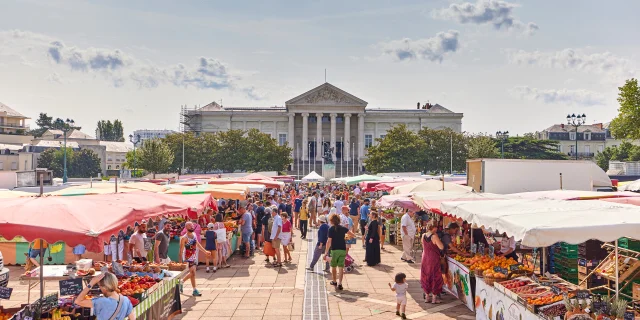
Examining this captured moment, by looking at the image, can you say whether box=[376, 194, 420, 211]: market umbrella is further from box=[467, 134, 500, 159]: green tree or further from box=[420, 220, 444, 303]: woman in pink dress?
box=[467, 134, 500, 159]: green tree

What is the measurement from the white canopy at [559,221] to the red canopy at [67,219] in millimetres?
6053

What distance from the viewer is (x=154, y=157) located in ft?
210

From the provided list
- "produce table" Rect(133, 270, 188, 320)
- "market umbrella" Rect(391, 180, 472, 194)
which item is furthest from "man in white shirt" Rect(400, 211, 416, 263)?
"produce table" Rect(133, 270, 188, 320)

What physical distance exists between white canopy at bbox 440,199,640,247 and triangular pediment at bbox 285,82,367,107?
88847mm

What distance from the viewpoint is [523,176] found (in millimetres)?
20828

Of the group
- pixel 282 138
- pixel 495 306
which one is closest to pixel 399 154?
pixel 282 138

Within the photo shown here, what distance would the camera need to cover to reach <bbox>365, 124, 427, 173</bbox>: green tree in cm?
6569

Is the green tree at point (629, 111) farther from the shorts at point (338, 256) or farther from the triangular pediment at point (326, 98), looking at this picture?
the triangular pediment at point (326, 98)

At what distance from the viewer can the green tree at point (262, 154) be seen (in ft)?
234

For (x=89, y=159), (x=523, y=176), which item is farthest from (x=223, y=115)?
(x=523, y=176)

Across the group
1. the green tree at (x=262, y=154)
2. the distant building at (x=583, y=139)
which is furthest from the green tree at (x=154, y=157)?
the distant building at (x=583, y=139)

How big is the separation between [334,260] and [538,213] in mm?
5523

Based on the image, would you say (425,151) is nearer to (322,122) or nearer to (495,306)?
(322,122)

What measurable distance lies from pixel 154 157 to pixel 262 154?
13969mm
